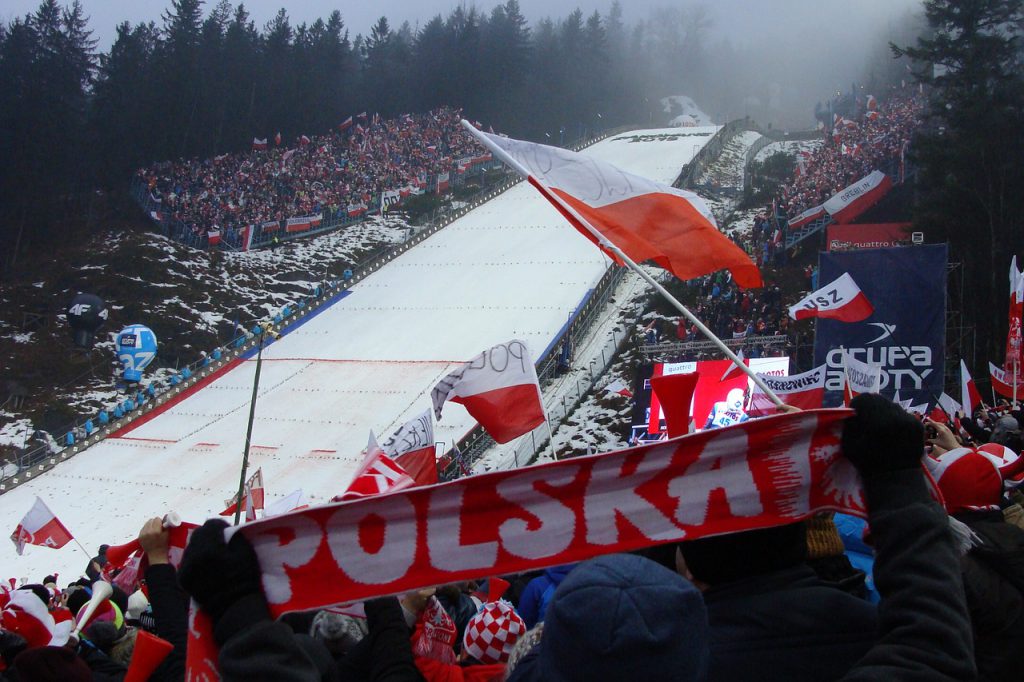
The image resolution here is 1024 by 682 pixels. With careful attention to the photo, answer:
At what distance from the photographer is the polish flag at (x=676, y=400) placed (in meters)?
3.89

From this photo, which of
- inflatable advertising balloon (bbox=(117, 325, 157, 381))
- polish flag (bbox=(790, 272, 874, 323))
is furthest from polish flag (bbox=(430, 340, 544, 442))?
inflatable advertising balloon (bbox=(117, 325, 157, 381))

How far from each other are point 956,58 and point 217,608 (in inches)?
944

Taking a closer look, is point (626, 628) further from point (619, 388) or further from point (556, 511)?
point (619, 388)

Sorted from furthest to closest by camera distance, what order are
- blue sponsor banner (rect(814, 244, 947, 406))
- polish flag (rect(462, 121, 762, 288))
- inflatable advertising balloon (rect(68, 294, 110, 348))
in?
inflatable advertising balloon (rect(68, 294, 110, 348)), blue sponsor banner (rect(814, 244, 947, 406)), polish flag (rect(462, 121, 762, 288))

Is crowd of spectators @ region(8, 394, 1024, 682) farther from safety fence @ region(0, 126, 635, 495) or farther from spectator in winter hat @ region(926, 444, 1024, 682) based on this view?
safety fence @ region(0, 126, 635, 495)

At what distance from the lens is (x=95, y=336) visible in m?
29.1

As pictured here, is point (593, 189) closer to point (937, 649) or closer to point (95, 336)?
point (937, 649)

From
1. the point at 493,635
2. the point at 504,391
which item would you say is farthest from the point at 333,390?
the point at 493,635

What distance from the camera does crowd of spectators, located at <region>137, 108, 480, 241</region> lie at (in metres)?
37.5

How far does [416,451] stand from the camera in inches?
327

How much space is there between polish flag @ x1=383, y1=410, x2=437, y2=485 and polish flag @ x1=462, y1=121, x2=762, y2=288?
117 inches

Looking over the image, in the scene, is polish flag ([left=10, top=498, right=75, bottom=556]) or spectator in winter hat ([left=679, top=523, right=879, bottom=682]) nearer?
spectator in winter hat ([left=679, top=523, right=879, bottom=682])

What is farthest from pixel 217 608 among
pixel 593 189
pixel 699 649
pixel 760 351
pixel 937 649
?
pixel 760 351

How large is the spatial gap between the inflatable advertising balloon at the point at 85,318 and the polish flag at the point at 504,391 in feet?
75.2
